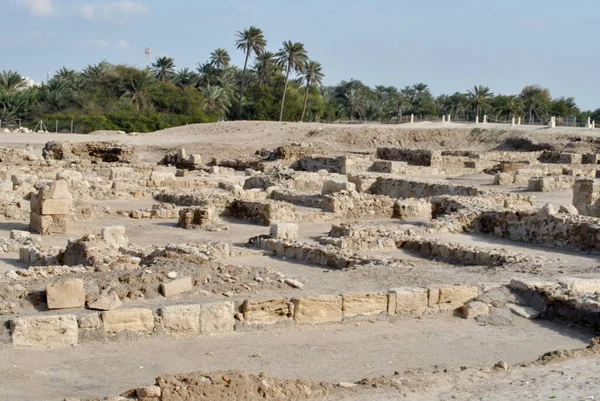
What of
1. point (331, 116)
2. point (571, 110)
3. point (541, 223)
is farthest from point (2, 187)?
point (571, 110)

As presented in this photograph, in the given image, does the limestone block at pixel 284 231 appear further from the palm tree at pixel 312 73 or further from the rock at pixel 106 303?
the palm tree at pixel 312 73

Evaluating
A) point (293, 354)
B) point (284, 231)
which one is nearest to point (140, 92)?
point (284, 231)

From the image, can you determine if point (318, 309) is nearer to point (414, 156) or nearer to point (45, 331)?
point (45, 331)

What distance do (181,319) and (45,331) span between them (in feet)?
3.95

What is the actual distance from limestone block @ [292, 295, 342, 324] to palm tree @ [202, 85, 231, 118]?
51.4m

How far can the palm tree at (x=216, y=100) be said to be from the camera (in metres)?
59.8

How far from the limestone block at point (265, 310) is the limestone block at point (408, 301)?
1150mm

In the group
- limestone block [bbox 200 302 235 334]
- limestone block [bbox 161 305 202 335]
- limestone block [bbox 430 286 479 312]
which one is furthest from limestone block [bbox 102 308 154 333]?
limestone block [bbox 430 286 479 312]

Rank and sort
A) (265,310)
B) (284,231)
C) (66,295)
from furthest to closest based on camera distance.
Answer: (284,231)
(265,310)
(66,295)

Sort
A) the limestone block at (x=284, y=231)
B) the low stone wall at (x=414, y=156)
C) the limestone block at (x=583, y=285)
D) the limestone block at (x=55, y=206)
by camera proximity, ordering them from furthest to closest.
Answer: the low stone wall at (x=414, y=156) < the limestone block at (x=55, y=206) < the limestone block at (x=284, y=231) < the limestone block at (x=583, y=285)

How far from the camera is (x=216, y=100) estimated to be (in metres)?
60.8

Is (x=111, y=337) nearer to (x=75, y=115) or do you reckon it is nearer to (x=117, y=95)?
(x=75, y=115)

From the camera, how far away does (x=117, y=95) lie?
189 ft

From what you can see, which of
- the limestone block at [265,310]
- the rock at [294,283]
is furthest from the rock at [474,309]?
the limestone block at [265,310]
